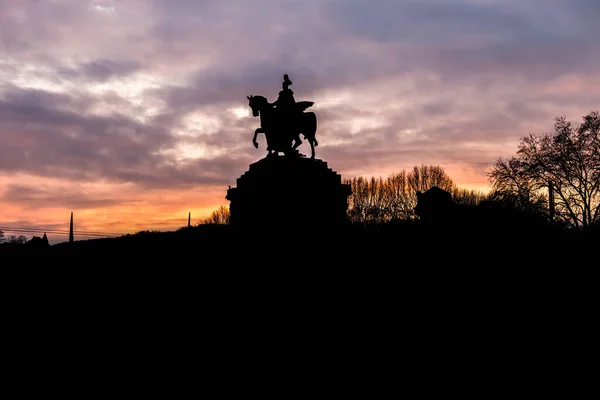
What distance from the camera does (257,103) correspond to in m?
24.0

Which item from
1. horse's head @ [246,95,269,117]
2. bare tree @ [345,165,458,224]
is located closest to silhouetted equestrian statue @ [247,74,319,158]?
horse's head @ [246,95,269,117]

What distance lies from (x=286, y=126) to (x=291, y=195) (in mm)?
3167

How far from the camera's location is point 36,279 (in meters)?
17.3

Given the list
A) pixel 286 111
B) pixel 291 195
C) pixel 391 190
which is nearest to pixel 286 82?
pixel 286 111

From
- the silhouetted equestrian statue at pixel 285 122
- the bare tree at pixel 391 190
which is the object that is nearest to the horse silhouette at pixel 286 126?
the silhouetted equestrian statue at pixel 285 122

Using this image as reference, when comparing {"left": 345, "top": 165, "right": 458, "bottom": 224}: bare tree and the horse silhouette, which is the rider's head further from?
{"left": 345, "top": 165, "right": 458, "bottom": 224}: bare tree

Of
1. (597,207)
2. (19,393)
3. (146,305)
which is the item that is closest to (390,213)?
(597,207)

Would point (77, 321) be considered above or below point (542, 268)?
below

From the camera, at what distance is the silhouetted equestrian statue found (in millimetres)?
23438

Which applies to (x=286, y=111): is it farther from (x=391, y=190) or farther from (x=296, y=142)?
(x=391, y=190)

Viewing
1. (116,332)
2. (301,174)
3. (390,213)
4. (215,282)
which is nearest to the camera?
(116,332)

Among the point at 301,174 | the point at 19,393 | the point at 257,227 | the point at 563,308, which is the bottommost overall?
the point at 19,393

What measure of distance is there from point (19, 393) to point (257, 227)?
1360 cm

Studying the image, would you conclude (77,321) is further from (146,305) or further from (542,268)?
(542,268)
